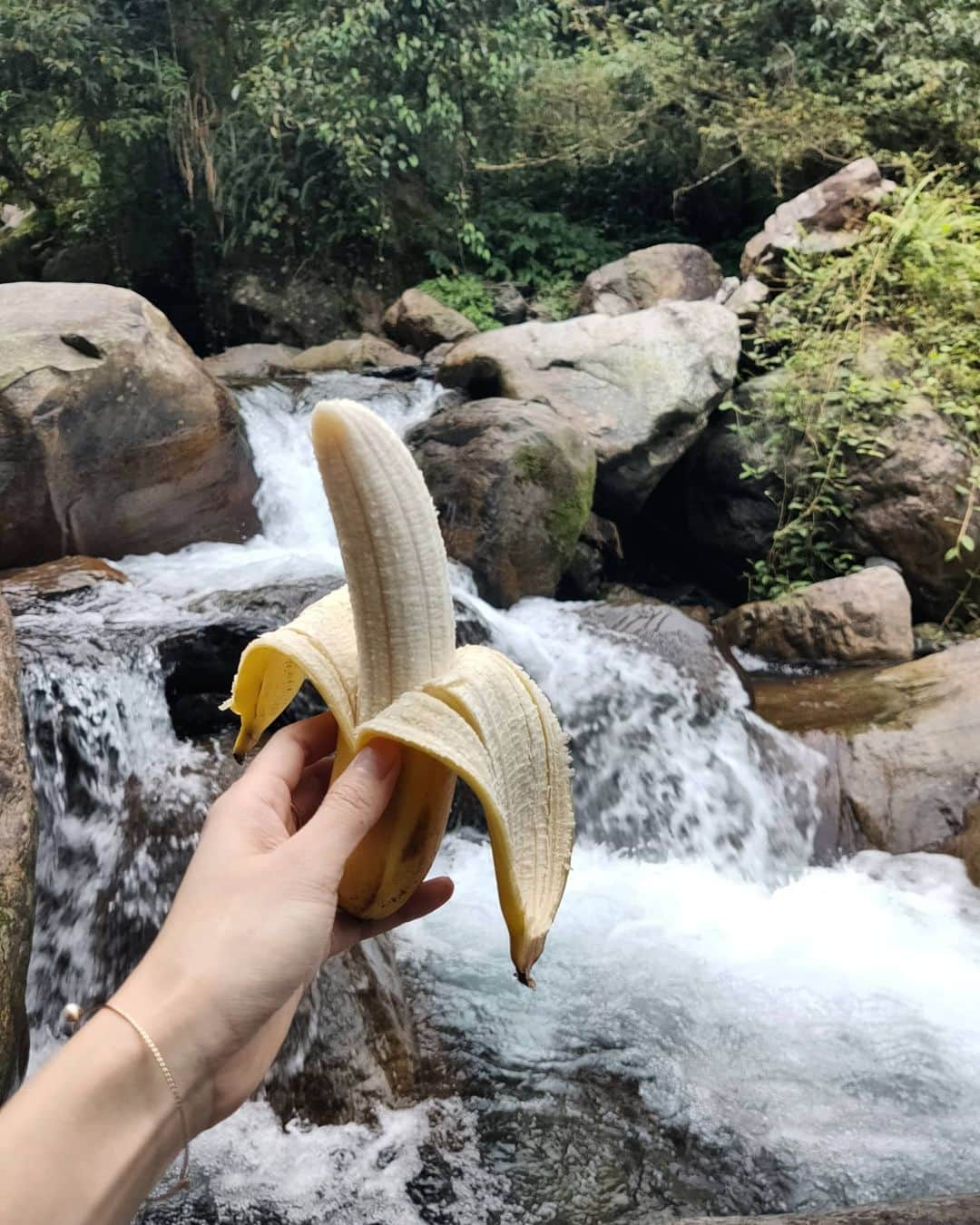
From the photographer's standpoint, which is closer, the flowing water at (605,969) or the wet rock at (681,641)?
the flowing water at (605,969)

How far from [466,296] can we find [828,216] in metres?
3.90

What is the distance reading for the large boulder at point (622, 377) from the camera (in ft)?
22.3

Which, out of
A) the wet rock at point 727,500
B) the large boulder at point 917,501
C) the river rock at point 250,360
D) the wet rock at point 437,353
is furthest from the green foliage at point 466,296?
the large boulder at point 917,501

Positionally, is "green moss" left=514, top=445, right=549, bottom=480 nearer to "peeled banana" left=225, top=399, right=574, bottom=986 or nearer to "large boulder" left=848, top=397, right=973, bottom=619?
"large boulder" left=848, top=397, right=973, bottom=619

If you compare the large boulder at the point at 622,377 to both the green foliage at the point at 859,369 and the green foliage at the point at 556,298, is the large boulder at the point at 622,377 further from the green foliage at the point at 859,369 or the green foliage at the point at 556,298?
the green foliage at the point at 556,298

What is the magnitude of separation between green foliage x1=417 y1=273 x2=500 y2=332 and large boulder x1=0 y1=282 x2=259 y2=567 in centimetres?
490

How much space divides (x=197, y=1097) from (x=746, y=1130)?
2.07 meters

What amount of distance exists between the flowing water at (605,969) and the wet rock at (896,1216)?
2.45 ft

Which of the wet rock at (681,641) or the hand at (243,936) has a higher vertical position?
the hand at (243,936)

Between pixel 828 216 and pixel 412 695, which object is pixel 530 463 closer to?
pixel 828 216

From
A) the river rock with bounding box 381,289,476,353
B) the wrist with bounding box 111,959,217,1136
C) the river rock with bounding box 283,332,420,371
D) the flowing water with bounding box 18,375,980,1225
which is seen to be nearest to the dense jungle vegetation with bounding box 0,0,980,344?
the river rock with bounding box 381,289,476,353

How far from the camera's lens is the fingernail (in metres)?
1.16

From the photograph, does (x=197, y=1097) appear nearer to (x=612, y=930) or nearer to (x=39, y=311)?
(x=612, y=930)

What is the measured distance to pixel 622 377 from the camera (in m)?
6.95
